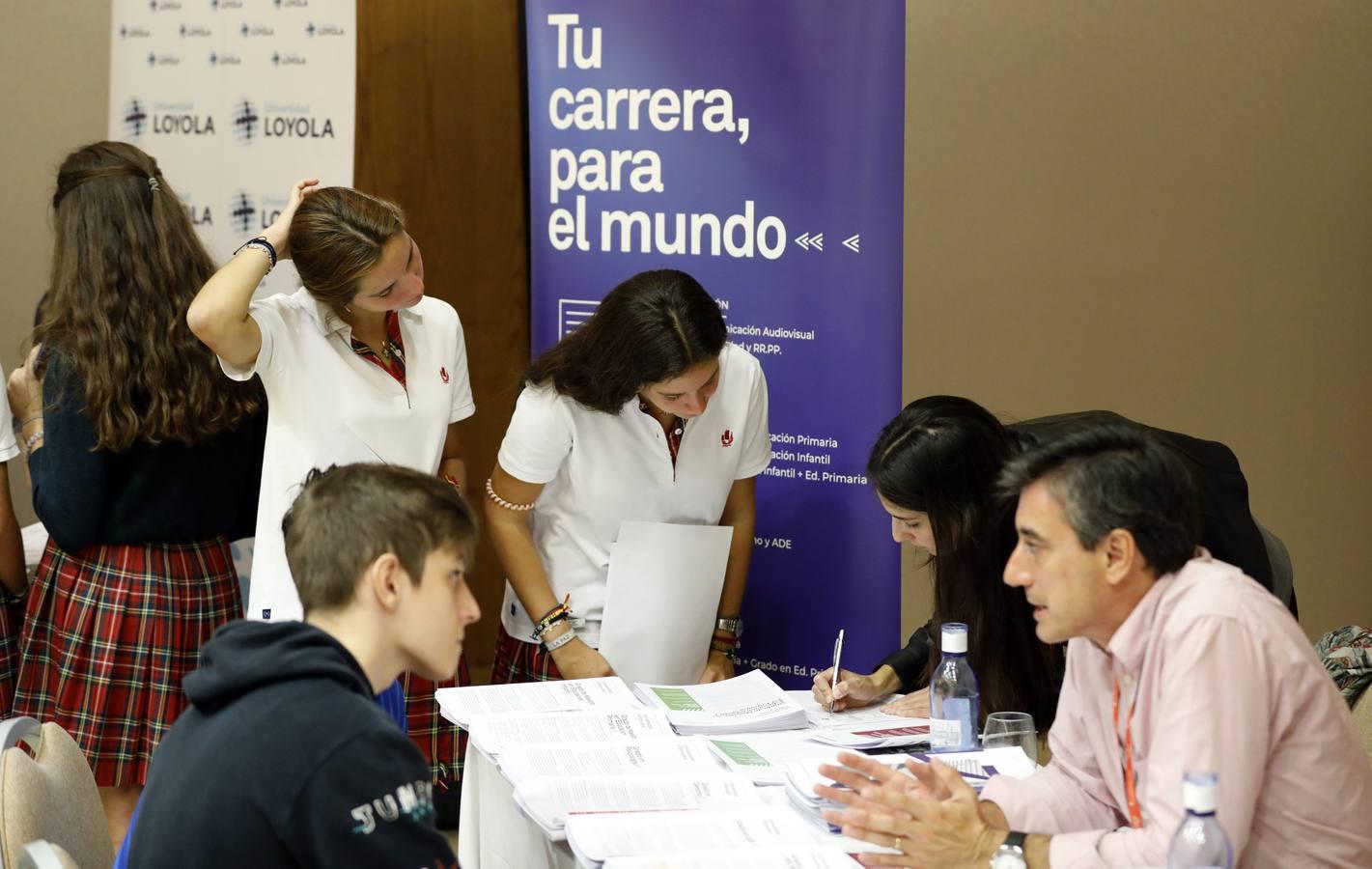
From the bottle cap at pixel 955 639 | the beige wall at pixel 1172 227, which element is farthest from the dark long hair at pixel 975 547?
the beige wall at pixel 1172 227

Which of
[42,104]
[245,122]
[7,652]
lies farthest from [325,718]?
[42,104]

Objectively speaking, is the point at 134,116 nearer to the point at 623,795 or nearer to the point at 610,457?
the point at 610,457

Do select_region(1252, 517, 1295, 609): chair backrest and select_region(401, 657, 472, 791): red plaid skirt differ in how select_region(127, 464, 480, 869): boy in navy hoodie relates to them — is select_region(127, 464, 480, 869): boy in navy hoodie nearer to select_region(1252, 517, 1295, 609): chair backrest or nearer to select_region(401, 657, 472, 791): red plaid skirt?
select_region(401, 657, 472, 791): red plaid skirt

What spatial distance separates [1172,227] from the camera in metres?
3.98

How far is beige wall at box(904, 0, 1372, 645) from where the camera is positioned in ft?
12.7

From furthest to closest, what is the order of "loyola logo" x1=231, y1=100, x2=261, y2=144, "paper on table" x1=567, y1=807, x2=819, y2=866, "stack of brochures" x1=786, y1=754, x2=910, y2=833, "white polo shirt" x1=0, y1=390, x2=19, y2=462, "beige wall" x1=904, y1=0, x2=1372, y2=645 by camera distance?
"loyola logo" x1=231, y1=100, x2=261, y2=144, "beige wall" x1=904, y1=0, x2=1372, y2=645, "white polo shirt" x1=0, y1=390, x2=19, y2=462, "stack of brochures" x1=786, y1=754, x2=910, y2=833, "paper on table" x1=567, y1=807, x2=819, y2=866

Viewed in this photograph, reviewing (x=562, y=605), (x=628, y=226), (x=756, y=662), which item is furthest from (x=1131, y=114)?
(x=562, y=605)

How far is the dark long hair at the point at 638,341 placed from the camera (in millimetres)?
2865

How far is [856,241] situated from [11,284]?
3176 mm

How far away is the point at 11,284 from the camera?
5062 mm

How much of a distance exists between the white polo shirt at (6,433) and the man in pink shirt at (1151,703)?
1.99m

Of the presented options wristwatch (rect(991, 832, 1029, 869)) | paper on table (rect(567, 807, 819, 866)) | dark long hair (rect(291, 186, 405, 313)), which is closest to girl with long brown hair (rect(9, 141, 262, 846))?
dark long hair (rect(291, 186, 405, 313))

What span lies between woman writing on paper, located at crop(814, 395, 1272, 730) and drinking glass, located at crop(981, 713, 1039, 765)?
0.20 meters

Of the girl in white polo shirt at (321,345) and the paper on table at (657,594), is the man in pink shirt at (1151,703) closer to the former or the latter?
the paper on table at (657,594)
